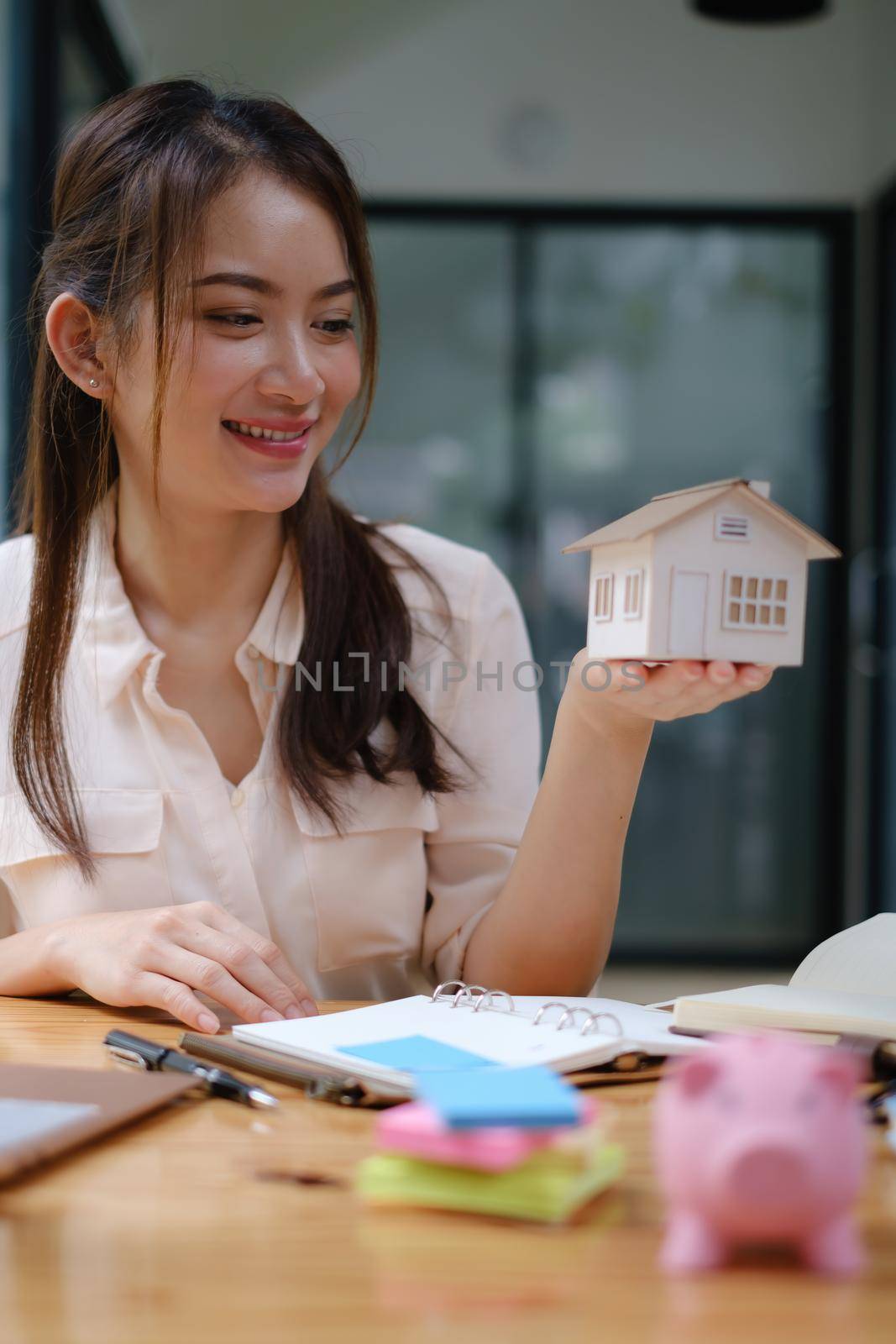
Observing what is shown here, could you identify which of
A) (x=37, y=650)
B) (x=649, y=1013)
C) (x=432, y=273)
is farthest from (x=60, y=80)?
(x=649, y=1013)

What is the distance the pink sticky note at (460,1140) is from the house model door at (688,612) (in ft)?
1.34

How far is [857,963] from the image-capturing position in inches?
39.6

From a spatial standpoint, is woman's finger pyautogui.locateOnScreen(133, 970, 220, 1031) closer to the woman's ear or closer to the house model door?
the house model door

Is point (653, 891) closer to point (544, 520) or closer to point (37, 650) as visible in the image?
point (544, 520)

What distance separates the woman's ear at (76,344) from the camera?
1.37 meters

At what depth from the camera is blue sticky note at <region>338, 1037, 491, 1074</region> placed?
77 cm

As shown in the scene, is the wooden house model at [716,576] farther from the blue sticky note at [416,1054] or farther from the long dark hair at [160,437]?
the long dark hair at [160,437]

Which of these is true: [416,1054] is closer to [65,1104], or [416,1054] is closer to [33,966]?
[65,1104]

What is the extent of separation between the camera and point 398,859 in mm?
1392

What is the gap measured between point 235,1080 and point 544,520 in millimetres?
3760

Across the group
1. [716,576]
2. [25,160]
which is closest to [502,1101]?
[716,576]

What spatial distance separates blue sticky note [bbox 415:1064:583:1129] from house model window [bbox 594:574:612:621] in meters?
0.46

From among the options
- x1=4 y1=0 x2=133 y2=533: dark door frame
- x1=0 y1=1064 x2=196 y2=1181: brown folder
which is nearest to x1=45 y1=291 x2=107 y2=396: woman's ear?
x1=0 y1=1064 x2=196 y2=1181: brown folder

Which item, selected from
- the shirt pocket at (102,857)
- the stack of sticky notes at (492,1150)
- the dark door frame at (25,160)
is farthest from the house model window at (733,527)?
the dark door frame at (25,160)
